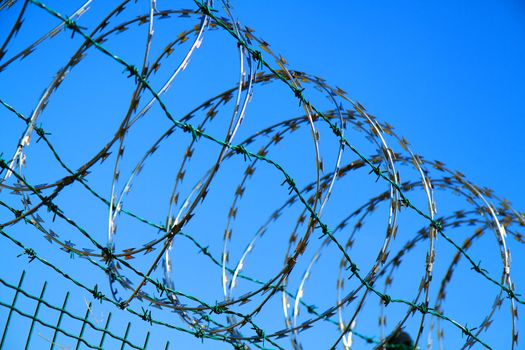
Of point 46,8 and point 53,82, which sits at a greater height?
point 53,82

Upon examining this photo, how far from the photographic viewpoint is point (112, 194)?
6242mm

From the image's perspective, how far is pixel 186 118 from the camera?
22.1 feet

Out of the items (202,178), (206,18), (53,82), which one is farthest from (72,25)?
(202,178)

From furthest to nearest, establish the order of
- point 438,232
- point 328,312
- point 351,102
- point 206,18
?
point 438,232
point 351,102
point 328,312
point 206,18

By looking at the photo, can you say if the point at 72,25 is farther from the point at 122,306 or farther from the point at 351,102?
the point at 351,102

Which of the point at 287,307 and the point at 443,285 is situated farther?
the point at 443,285

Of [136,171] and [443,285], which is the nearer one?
[136,171]

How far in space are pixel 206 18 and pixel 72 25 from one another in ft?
2.95

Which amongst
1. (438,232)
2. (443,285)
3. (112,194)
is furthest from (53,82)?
(443,285)

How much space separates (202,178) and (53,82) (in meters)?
1.56

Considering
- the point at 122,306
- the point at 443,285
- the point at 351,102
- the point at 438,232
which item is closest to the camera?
the point at 122,306

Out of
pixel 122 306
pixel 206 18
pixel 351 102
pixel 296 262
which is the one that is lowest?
pixel 122 306

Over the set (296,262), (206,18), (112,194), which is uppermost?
(206,18)

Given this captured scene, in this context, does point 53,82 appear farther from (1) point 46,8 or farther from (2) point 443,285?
(2) point 443,285
